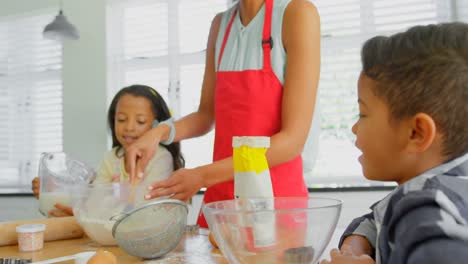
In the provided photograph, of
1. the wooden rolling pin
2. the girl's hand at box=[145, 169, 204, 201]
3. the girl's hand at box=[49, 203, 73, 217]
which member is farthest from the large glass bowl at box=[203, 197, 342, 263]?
the girl's hand at box=[49, 203, 73, 217]

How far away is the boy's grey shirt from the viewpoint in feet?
1.43

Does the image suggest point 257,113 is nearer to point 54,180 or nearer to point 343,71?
point 54,180

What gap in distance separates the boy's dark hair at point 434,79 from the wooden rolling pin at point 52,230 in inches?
33.2

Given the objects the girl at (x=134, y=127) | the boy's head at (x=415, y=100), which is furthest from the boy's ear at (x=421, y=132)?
the girl at (x=134, y=127)

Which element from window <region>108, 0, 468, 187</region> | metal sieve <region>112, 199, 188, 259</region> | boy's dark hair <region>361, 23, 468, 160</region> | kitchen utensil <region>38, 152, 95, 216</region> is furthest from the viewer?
window <region>108, 0, 468, 187</region>

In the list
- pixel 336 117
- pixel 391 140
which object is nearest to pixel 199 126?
pixel 391 140

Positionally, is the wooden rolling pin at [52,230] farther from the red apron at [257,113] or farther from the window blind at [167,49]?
the window blind at [167,49]

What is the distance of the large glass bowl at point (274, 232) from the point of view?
1.71 feet

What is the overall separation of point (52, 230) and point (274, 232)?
73 cm

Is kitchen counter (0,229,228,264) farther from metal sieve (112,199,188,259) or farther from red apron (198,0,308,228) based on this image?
red apron (198,0,308,228)

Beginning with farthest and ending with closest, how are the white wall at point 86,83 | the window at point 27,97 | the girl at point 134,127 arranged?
the window at point 27,97 → the white wall at point 86,83 → the girl at point 134,127

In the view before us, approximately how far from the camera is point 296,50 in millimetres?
1189

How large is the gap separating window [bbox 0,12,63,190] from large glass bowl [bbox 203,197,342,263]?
3.90 m

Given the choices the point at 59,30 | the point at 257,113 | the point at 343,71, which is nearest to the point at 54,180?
the point at 257,113
